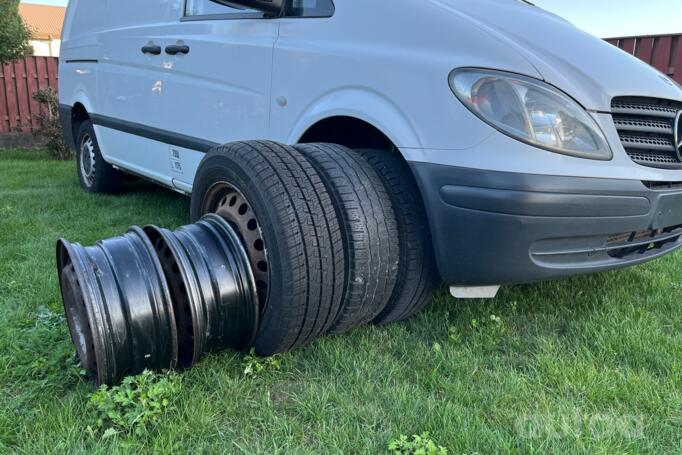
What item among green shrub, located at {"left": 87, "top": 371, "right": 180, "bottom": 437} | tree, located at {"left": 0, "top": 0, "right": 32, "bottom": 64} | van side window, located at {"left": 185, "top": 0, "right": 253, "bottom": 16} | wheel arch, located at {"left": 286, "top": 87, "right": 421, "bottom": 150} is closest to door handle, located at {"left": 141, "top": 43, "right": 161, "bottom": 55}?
van side window, located at {"left": 185, "top": 0, "right": 253, "bottom": 16}

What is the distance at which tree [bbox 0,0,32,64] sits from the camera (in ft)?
26.7

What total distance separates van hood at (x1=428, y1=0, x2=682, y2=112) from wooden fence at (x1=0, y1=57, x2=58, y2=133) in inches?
385

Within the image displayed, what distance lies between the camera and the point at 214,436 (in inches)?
64.7

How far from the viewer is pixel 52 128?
28.7ft

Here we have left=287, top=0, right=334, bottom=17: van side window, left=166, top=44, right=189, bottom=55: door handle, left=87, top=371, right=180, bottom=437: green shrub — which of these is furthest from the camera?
left=166, top=44, right=189, bottom=55: door handle

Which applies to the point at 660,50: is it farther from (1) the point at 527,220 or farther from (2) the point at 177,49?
(1) the point at 527,220

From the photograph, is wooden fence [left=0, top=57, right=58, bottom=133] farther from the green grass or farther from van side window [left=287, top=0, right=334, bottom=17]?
van side window [left=287, top=0, right=334, bottom=17]

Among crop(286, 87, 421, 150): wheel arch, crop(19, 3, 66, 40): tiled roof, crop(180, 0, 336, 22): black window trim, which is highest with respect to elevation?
crop(19, 3, 66, 40): tiled roof

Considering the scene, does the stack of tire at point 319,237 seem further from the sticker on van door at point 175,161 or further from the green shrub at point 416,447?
the sticker on van door at point 175,161

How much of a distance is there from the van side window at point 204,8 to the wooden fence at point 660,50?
606 cm

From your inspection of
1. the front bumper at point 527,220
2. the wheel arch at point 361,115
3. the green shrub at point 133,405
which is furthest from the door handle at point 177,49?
the green shrub at point 133,405

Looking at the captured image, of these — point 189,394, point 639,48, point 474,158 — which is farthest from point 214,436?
point 639,48

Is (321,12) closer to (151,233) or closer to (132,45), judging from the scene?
(151,233)

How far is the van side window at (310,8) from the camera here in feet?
8.04
